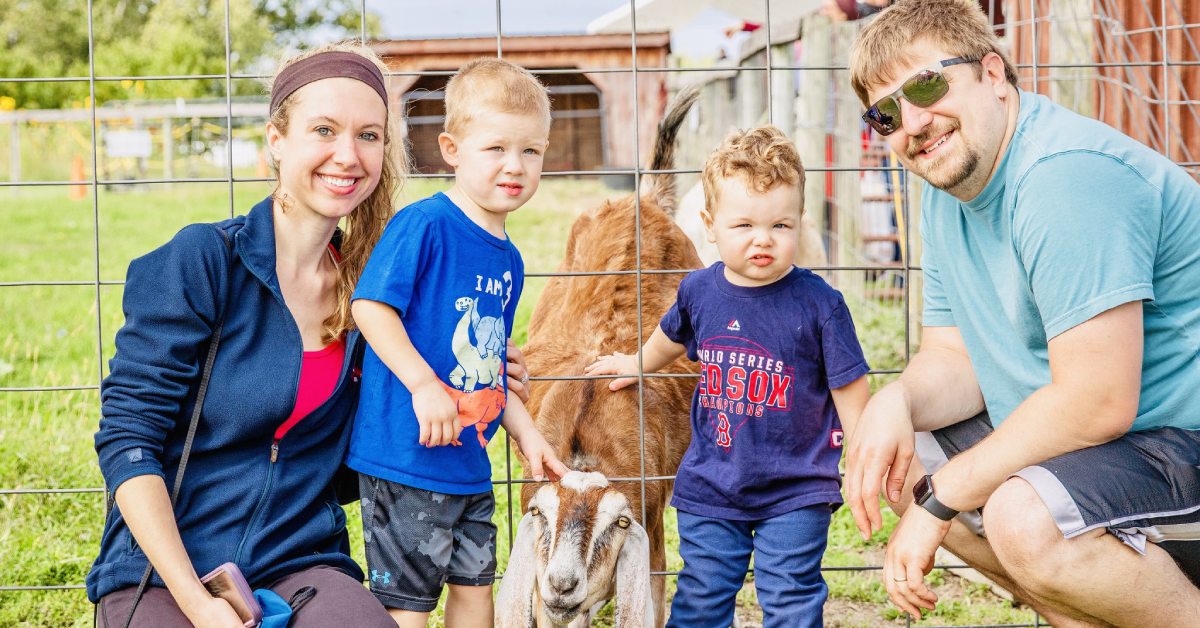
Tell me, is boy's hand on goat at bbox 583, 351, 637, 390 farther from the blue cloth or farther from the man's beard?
the blue cloth

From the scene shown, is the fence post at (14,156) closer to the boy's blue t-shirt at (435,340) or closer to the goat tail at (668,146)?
the goat tail at (668,146)

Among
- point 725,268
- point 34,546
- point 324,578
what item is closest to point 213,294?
point 324,578

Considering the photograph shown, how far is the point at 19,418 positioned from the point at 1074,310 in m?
5.53

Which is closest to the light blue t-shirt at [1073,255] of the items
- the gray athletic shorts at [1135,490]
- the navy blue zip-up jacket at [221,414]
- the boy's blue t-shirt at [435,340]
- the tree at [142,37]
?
the gray athletic shorts at [1135,490]

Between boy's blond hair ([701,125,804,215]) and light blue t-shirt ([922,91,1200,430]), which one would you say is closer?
light blue t-shirt ([922,91,1200,430])

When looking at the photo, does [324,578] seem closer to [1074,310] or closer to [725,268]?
[725,268]

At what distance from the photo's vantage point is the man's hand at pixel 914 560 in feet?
8.25

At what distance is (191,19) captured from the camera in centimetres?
4225

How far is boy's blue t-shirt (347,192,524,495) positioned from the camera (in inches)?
103

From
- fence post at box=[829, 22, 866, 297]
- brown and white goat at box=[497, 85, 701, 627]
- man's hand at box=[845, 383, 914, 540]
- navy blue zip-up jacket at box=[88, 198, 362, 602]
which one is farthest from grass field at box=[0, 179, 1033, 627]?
man's hand at box=[845, 383, 914, 540]

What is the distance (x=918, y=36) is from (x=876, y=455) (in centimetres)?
103

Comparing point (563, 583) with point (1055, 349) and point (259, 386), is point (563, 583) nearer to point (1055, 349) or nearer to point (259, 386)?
point (259, 386)

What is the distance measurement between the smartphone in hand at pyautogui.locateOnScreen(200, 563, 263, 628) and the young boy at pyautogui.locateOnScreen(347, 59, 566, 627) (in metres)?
0.37

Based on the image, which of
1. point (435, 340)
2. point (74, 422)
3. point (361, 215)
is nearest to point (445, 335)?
point (435, 340)
